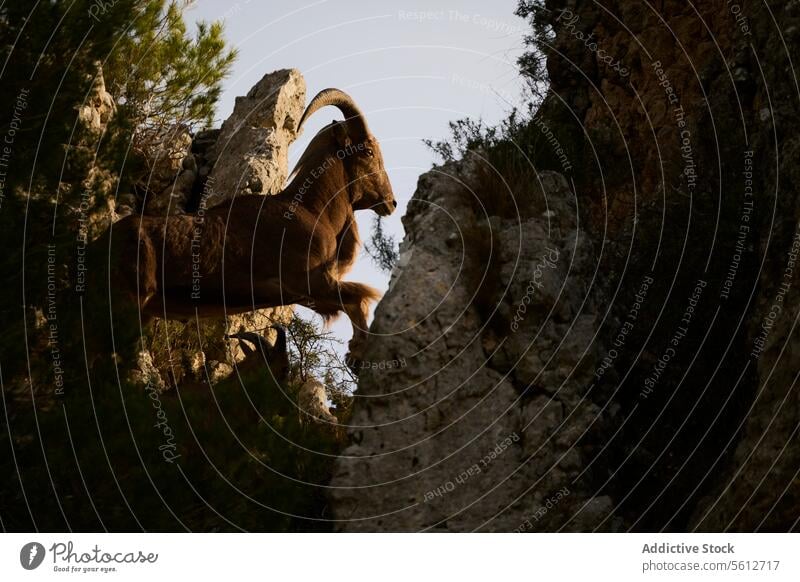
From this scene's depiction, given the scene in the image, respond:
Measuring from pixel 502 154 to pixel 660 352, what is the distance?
304 cm

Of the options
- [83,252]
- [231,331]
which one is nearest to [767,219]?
[83,252]

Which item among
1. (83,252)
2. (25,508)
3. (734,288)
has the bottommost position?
(25,508)

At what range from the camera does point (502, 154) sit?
42.6 feet

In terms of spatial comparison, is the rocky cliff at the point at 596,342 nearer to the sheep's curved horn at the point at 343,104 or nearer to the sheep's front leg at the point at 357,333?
the sheep's front leg at the point at 357,333

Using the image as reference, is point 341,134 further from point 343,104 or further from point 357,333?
point 357,333

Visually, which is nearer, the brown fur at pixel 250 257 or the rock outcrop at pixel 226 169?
the brown fur at pixel 250 257

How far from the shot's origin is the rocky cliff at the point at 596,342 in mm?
10391

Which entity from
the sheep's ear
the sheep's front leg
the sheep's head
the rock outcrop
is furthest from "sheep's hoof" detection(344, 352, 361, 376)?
the rock outcrop

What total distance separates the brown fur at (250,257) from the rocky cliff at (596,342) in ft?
5.64

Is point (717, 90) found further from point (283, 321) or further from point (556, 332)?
point (283, 321)
